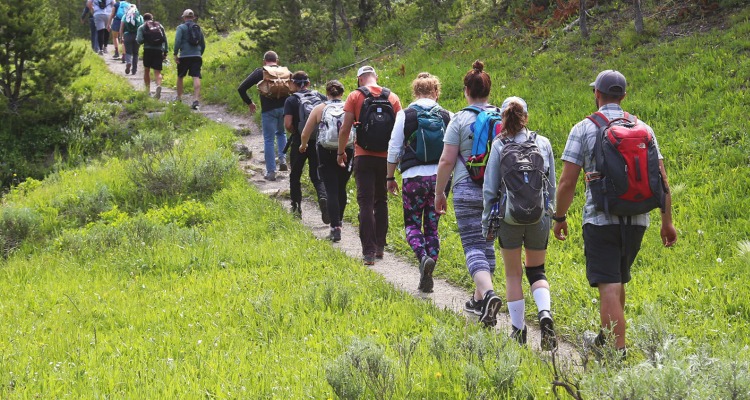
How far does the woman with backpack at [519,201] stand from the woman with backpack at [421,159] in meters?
1.53

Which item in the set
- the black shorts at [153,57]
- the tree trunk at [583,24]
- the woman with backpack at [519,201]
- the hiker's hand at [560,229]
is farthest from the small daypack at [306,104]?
the black shorts at [153,57]

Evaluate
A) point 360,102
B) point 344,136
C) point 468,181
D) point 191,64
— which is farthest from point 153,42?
point 468,181

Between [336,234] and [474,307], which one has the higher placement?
[474,307]

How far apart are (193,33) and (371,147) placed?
9519 mm

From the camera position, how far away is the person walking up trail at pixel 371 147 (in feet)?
26.8

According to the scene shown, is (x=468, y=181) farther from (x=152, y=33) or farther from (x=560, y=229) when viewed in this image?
(x=152, y=33)

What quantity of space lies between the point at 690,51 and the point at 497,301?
8729mm

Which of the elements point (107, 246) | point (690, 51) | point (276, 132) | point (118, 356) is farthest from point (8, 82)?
point (690, 51)

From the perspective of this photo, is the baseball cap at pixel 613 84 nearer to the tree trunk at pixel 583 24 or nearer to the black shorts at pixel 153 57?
the tree trunk at pixel 583 24

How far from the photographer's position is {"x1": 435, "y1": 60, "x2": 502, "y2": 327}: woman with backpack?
6.38 m

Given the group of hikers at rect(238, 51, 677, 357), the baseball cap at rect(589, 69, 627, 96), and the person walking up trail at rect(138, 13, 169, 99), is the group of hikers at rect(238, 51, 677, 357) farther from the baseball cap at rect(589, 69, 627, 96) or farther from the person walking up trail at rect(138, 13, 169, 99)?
the person walking up trail at rect(138, 13, 169, 99)

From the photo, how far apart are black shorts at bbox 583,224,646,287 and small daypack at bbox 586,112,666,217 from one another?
166 millimetres

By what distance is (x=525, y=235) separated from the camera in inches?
229

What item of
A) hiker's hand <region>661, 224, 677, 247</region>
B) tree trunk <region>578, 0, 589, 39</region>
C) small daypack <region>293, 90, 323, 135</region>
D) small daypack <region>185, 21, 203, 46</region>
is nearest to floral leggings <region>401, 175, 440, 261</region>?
hiker's hand <region>661, 224, 677, 247</region>
